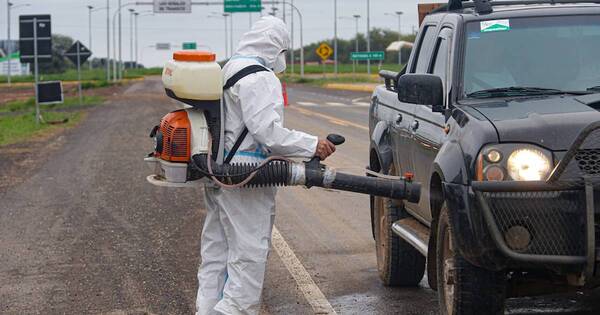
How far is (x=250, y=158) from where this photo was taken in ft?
20.9

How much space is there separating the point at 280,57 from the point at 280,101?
433mm

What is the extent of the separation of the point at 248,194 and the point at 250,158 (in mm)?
200

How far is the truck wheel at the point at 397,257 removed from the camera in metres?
8.08

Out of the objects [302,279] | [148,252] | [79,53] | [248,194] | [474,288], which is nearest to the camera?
[474,288]

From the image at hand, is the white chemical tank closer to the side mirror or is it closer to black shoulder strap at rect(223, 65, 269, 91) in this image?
black shoulder strap at rect(223, 65, 269, 91)

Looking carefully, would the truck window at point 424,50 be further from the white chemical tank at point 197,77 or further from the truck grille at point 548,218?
the truck grille at point 548,218

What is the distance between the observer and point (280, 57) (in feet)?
21.6

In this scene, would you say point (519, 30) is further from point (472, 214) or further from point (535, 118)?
point (472, 214)

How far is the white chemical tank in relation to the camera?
6.11 meters

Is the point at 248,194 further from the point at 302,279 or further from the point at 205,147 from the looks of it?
the point at 302,279

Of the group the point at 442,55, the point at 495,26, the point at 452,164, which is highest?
the point at 495,26

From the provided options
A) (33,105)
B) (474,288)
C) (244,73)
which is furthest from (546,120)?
(33,105)

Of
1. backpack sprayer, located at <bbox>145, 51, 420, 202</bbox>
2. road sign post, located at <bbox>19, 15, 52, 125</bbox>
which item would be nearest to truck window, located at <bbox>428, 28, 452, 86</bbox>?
backpack sprayer, located at <bbox>145, 51, 420, 202</bbox>

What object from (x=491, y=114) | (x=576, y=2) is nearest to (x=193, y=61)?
(x=491, y=114)
